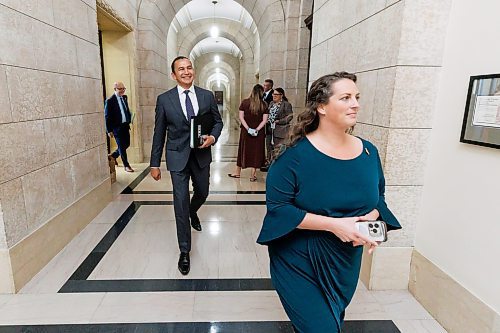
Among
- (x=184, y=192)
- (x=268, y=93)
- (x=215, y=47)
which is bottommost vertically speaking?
(x=184, y=192)

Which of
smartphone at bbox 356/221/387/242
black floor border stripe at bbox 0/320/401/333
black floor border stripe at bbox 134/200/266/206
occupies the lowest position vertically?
black floor border stripe at bbox 0/320/401/333

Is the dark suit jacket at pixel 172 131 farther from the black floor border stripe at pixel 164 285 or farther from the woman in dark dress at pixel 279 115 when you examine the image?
the woman in dark dress at pixel 279 115

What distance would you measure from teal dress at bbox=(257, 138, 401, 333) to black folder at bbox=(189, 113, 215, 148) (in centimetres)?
146

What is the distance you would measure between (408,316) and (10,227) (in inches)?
118

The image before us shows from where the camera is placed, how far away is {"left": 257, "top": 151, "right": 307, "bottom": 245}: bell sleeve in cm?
130

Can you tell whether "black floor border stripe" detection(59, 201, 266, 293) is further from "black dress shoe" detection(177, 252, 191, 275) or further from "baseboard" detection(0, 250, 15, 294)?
"baseboard" detection(0, 250, 15, 294)

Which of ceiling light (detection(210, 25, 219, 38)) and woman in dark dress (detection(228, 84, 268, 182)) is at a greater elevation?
ceiling light (detection(210, 25, 219, 38))

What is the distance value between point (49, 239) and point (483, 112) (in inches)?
137

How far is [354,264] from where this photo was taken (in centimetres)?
143

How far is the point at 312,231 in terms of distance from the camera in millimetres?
1356

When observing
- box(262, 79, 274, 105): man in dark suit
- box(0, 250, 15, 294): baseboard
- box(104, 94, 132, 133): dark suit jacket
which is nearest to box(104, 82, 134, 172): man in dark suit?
box(104, 94, 132, 133): dark suit jacket

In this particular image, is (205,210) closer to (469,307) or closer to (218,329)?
(218,329)

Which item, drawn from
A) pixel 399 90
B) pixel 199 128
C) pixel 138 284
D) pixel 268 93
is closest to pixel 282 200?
pixel 399 90

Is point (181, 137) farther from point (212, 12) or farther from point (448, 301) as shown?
point (212, 12)
